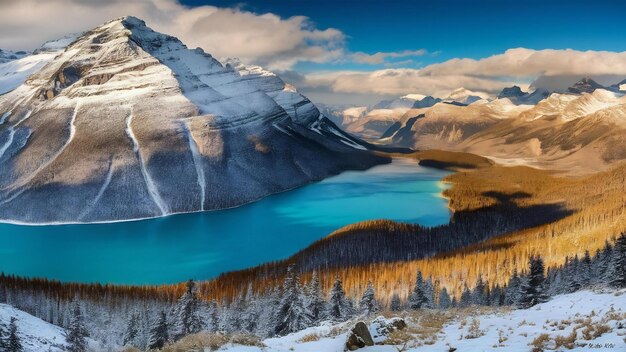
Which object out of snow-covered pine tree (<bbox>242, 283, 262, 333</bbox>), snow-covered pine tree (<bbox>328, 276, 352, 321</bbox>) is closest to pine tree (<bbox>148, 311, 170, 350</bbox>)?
snow-covered pine tree (<bbox>242, 283, 262, 333</bbox>)

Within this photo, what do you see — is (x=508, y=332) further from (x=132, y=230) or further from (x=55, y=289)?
(x=132, y=230)

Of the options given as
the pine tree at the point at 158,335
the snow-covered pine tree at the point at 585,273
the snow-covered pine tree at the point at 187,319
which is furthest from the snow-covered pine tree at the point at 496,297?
the pine tree at the point at 158,335

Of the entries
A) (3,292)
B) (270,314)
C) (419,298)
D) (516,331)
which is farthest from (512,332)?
(3,292)

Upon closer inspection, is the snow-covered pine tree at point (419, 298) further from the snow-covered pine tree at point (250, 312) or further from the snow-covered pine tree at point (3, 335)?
the snow-covered pine tree at point (3, 335)

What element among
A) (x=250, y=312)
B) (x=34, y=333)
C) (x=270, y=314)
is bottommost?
(x=250, y=312)

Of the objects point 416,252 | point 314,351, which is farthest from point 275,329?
point 416,252

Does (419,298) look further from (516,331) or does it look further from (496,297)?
(516,331)
